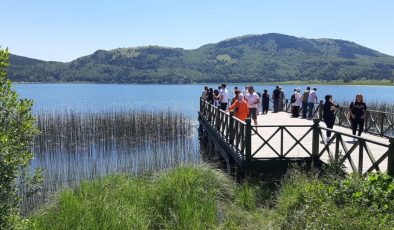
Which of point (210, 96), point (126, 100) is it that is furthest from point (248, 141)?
point (126, 100)

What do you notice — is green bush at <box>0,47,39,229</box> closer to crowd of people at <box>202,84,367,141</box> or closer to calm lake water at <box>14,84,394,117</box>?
crowd of people at <box>202,84,367,141</box>

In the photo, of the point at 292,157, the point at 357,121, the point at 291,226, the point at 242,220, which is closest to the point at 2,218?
the point at 291,226

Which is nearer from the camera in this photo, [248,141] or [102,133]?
[248,141]

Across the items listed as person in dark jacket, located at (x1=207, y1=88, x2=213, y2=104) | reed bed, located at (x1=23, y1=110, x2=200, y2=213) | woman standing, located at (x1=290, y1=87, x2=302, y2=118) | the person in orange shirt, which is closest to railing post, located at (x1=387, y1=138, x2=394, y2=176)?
the person in orange shirt

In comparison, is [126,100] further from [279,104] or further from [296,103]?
[296,103]

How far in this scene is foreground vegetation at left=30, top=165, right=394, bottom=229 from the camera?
19.7 feet

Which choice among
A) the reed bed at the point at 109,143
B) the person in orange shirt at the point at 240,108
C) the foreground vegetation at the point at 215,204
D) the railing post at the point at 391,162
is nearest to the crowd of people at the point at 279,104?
the person in orange shirt at the point at 240,108

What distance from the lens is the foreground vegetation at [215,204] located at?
6004mm

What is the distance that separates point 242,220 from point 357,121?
7.06 m

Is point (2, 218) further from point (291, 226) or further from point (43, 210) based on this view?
point (291, 226)

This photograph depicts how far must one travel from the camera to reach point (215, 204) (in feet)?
29.6

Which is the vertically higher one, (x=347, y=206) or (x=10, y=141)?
(x=10, y=141)

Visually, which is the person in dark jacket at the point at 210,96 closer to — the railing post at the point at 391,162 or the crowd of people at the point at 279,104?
the crowd of people at the point at 279,104

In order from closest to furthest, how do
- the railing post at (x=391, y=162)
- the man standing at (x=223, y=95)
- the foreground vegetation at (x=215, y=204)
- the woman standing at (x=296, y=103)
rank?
the foreground vegetation at (x=215, y=204) < the railing post at (x=391, y=162) < the man standing at (x=223, y=95) < the woman standing at (x=296, y=103)
